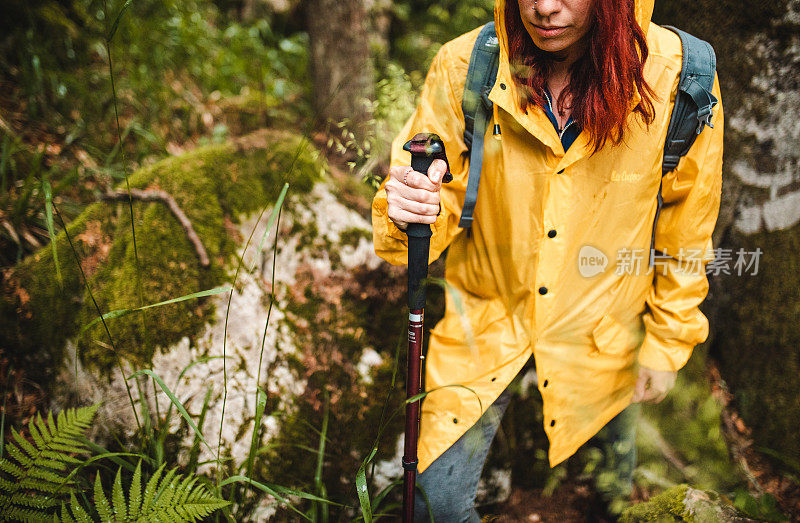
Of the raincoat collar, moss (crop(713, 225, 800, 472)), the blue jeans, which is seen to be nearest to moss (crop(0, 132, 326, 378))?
the raincoat collar

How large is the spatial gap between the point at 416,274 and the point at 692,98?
122 cm

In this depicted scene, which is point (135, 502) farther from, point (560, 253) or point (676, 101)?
point (676, 101)

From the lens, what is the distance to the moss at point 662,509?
7.37 feet

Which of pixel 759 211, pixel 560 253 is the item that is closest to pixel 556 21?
pixel 560 253

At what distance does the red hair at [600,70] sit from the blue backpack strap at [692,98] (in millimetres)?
126

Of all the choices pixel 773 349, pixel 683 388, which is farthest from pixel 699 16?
pixel 683 388

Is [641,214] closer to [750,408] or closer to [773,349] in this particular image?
[773,349]

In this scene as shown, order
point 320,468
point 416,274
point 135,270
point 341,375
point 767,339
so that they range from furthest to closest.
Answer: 1. point 767,339
2. point 341,375
3. point 135,270
4. point 320,468
5. point 416,274

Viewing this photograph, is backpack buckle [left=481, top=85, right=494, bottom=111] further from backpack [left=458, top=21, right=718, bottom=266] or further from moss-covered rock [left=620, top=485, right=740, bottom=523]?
moss-covered rock [left=620, top=485, right=740, bottom=523]

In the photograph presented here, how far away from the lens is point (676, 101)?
177 centimetres

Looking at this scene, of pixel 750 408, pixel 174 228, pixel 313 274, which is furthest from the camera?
pixel 750 408

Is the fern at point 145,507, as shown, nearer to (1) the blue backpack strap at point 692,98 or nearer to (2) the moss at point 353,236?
(2) the moss at point 353,236

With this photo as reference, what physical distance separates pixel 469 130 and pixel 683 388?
2290 mm

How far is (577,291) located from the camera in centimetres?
200
